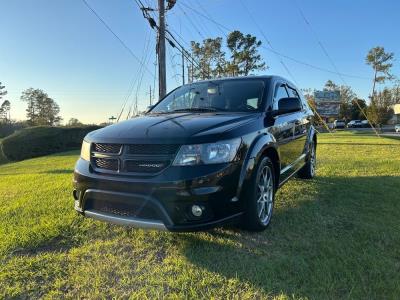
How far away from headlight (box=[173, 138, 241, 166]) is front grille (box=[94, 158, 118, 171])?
0.63 metres

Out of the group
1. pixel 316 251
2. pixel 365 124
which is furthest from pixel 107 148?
pixel 365 124

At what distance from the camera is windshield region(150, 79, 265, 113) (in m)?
4.43

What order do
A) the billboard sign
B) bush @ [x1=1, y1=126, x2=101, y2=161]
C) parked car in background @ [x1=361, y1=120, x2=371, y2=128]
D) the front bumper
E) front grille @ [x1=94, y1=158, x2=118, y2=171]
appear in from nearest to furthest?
1. the front bumper
2. front grille @ [x1=94, y1=158, x2=118, y2=171]
3. bush @ [x1=1, y1=126, x2=101, y2=161]
4. the billboard sign
5. parked car in background @ [x1=361, y1=120, x2=371, y2=128]

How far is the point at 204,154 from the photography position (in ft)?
10.4

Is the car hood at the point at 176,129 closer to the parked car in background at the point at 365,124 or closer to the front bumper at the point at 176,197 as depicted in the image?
the front bumper at the point at 176,197

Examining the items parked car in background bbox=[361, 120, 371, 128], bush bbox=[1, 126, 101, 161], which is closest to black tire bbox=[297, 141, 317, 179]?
bush bbox=[1, 126, 101, 161]

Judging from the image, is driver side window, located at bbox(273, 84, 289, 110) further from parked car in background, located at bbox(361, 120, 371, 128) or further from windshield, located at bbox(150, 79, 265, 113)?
parked car in background, located at bbox(361, 120, 371, 128)

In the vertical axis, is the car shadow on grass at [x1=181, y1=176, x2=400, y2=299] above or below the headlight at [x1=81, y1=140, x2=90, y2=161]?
below

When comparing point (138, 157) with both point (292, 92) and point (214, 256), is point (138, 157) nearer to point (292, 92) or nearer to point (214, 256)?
point (214, 256)

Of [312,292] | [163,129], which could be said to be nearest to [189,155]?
[163,129]

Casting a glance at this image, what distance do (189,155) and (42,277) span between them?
1.63 meters

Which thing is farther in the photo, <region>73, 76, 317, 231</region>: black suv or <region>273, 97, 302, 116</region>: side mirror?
<region>273, 97, 302, 116</region>: side mirror

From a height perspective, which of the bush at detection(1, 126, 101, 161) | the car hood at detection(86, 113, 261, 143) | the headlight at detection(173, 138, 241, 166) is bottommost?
the bush at detection(1, 126, 101, 161)

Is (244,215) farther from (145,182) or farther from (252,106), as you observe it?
(252,106)
